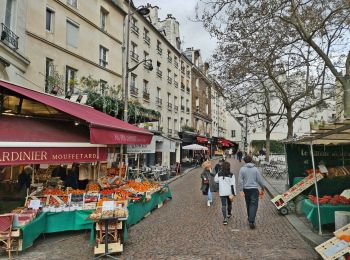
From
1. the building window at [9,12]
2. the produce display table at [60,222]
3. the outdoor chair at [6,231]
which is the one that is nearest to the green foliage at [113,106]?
the building window at [9,12]

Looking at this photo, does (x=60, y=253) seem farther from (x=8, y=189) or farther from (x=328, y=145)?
(x=328, y=145)

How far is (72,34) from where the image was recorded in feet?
62.2

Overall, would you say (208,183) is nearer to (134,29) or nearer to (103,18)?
(103,18)

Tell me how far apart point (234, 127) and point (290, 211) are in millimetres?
73348

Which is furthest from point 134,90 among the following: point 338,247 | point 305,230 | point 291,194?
point 338,247

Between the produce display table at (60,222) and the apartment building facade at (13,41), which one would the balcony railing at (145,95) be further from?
the produce display table at (60,222)

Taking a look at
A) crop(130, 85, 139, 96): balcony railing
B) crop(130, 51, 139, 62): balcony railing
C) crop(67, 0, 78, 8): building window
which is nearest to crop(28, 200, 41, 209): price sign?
crop(67, 0, 78, 8): building window

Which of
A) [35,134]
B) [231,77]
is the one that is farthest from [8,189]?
[231,77]

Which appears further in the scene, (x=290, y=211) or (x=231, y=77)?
(x=231, y=77)

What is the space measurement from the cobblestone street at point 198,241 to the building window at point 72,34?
1221 cm

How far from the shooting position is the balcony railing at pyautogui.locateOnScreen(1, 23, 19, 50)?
1175 centimetres

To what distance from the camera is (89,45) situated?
66.5 feet

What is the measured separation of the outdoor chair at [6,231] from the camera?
250 inches

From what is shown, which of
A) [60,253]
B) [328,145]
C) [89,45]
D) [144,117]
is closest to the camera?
[60,253]
